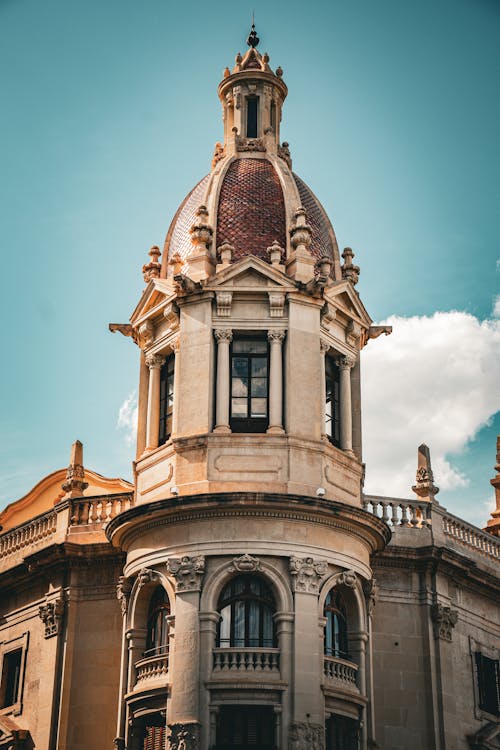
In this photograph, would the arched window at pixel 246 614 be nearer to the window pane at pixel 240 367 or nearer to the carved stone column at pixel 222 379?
the carved stone column at pixel 222 379

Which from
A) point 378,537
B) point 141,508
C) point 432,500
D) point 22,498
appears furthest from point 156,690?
point 22,498

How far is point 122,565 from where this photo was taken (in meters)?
36.2

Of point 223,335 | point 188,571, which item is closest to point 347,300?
point 223,335

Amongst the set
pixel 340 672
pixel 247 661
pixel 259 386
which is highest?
pixel 259 386

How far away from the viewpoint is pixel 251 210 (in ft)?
124

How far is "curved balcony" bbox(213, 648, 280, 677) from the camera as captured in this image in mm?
31036

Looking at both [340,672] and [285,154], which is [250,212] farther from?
[340,672]

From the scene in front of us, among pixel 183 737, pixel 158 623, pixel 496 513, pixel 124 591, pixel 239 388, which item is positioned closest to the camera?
pixel 183 737

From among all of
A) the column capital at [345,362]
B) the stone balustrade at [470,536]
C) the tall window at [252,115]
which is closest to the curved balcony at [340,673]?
the stone balustrade at [470,536]

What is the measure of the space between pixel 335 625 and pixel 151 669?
480cm

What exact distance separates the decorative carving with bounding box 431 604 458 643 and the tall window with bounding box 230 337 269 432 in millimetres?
7461

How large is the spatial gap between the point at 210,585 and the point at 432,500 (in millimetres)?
9119

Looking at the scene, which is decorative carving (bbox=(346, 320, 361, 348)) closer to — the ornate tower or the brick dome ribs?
the ornate tower

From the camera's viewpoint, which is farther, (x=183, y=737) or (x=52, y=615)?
(x=52, y=615)
